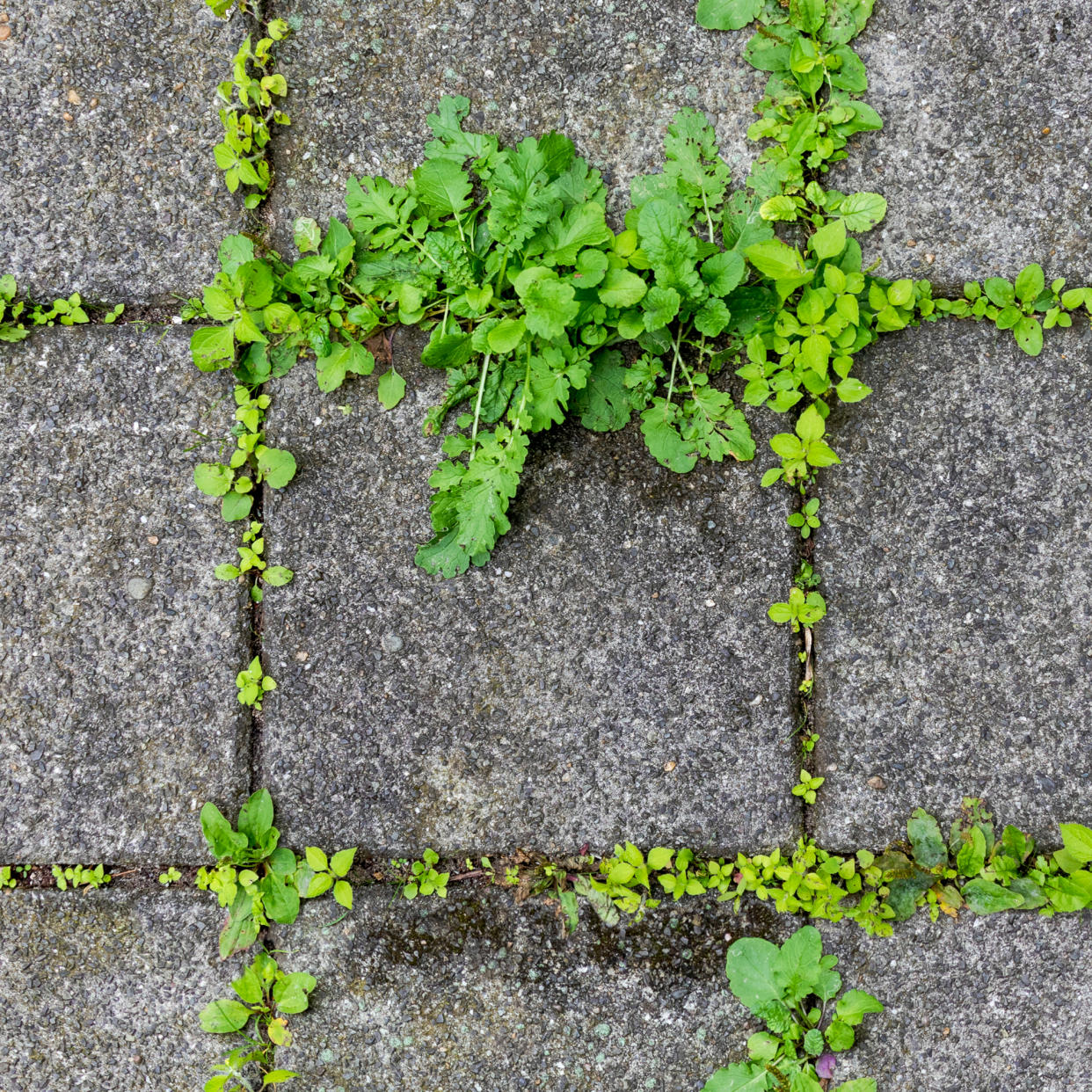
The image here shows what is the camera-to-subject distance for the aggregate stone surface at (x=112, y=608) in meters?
2.08

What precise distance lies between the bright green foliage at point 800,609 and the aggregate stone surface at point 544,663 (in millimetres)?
43

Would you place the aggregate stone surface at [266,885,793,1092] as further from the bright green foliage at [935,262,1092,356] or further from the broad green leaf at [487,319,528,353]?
the bright green foliage at [935,262,1092,356]

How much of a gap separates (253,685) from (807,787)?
1.35 meters

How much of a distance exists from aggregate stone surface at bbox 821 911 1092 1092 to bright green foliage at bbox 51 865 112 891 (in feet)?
5.67

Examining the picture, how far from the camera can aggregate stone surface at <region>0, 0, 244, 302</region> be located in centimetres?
212

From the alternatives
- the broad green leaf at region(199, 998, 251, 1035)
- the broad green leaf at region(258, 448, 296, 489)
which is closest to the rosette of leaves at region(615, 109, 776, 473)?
the broad green leaf at region(258, 448, 296, 489)

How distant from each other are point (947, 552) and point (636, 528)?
0.74 m

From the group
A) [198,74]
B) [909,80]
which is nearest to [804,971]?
[909,80]

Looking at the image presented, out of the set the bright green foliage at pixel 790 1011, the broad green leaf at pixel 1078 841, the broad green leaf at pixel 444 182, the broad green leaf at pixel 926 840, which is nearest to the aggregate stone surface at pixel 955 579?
the broad green leaf at pixel 926 840

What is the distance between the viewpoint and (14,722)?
6.87 ft

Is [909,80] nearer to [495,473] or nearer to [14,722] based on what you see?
[495,473]

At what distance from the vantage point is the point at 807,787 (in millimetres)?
2035

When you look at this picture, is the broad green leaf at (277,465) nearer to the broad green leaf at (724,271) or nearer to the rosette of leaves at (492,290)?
the rosette of leaves at (492,290)

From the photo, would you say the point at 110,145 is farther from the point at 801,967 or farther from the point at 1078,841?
the point at 1078,841
